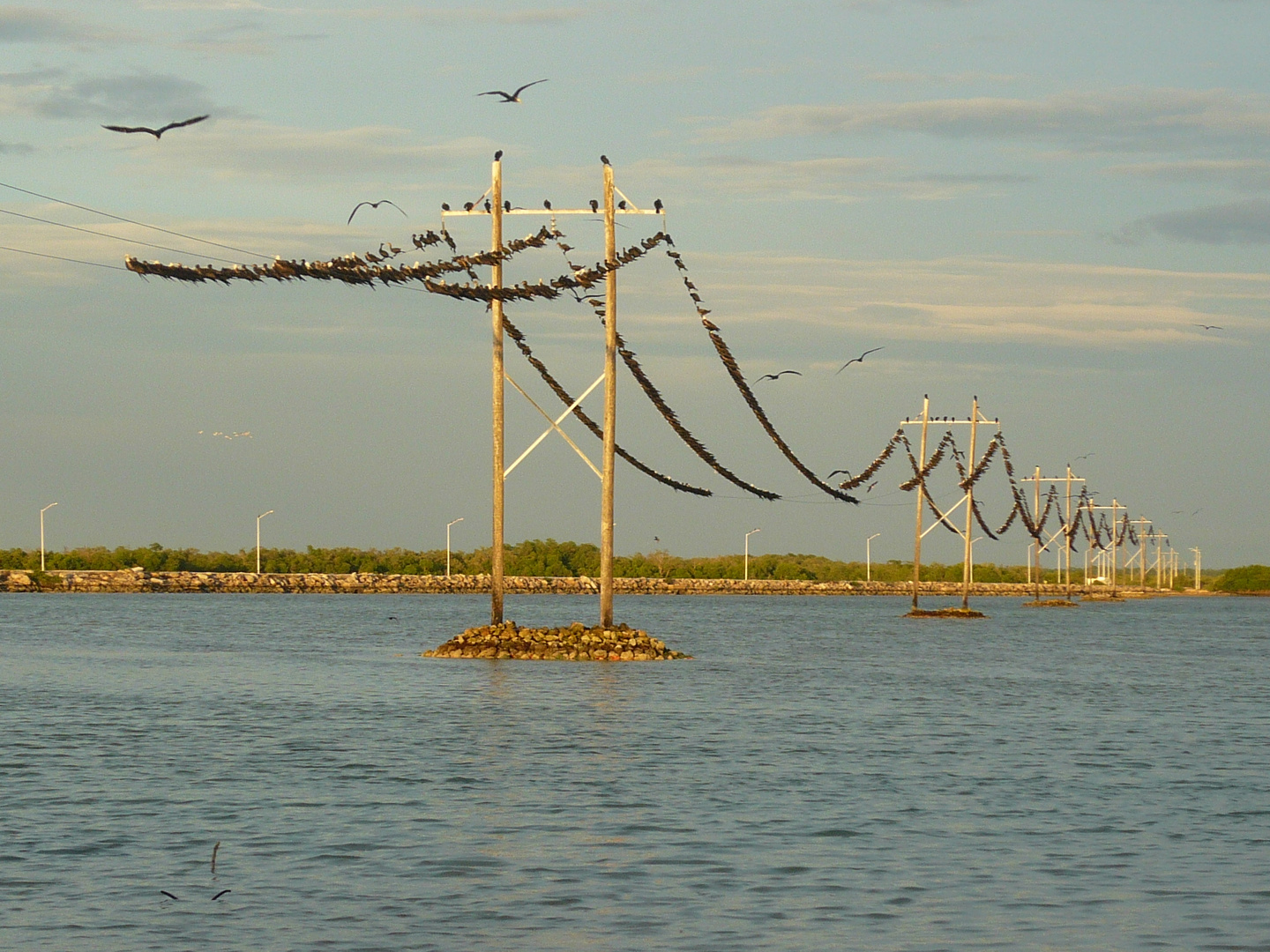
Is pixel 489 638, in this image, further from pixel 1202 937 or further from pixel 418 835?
pixel 1202 937

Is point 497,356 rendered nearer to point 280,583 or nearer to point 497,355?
point 497,355

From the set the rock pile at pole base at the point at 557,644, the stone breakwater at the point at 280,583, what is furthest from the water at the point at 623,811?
the stone breakwater at the point at 280,583

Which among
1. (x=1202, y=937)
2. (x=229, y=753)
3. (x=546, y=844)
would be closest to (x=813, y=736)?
(x=229, y=753)

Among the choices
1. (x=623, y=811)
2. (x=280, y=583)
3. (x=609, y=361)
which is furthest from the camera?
(x=280, y=583)

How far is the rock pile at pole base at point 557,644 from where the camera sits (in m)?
47.2

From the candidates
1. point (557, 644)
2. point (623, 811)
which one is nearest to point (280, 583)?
point (557, 644)

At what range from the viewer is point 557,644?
4719 cm

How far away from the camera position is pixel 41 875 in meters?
15.7

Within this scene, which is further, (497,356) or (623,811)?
(497,356)

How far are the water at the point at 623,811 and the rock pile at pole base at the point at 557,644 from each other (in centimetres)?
112

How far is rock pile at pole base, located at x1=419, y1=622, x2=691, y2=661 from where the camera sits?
47.2 metres

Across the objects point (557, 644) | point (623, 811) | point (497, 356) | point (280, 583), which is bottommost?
point (623, 811)

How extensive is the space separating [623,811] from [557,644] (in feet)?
88.6

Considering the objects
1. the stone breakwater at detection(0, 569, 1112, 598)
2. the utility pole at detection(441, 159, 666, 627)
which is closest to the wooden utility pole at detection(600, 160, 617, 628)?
the utility pole at detection(441, 159, 666, 627)
